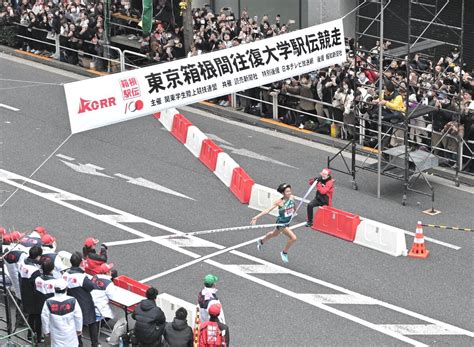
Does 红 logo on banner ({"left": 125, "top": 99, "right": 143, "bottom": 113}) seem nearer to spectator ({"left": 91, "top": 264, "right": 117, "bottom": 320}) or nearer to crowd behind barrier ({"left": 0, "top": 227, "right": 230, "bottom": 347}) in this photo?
crowd behind barrier ({"left": 0, "top": 227, "right": 230, "bottom": 347})

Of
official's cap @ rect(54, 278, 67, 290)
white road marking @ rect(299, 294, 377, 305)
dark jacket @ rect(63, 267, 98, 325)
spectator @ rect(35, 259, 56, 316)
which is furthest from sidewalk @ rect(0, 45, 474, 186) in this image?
official's cap @ rect(54, 278, 67, 290)

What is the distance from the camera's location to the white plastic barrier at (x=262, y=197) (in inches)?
915

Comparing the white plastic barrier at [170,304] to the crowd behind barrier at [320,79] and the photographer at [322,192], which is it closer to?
the photographer at [322,192]

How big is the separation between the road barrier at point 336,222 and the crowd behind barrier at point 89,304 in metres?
4.68

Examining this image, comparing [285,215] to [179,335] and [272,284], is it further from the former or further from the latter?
[179,335]

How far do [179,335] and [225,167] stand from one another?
31.3ft

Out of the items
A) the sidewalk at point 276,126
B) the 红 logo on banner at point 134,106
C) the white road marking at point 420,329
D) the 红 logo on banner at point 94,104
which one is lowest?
the white road marking at point 420,329

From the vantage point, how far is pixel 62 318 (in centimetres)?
1677

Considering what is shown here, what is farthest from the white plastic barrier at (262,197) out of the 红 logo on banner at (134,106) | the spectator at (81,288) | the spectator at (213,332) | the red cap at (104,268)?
the spectator at (213,332)

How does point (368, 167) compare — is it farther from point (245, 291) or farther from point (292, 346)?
point (292, 346)

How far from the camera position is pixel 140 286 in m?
19.0

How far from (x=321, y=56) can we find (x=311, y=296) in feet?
22.1

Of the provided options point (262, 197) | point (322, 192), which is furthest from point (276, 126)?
point (322, 192)

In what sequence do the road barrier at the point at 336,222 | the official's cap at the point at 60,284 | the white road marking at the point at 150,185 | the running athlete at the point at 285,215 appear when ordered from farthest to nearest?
the white road marking at the point at 150,185
the road barrier at the point at 336,222
the running athlete at the point at 285,215
the official's cap at the point at 60,284
